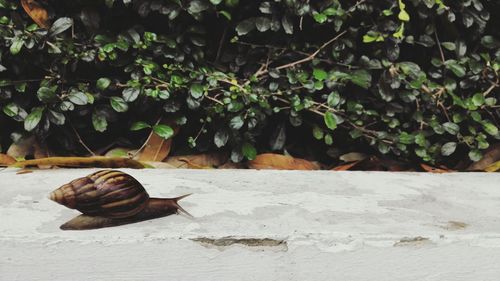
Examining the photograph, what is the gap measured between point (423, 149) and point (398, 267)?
85 centimetres

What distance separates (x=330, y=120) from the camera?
86.2 inches

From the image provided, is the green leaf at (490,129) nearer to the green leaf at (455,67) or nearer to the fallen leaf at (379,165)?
the green leaf at (455,67)

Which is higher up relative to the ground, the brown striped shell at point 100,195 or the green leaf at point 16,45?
the green leaf at point 16,45

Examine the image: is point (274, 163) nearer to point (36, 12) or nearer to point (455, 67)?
point (455, 67)

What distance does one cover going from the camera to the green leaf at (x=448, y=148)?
2256mm

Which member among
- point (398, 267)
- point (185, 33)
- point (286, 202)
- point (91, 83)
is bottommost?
point (398, 267)

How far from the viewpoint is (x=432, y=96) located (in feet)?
7.41

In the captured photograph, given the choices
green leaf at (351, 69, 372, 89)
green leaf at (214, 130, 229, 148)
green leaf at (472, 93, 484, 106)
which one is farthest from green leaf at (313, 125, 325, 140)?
green leaf at (472, 93, 484, 106)

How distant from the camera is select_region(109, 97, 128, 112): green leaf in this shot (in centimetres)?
214

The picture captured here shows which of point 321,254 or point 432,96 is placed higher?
point 432,96

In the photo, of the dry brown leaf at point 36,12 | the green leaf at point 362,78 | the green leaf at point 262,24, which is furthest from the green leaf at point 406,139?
the dry brown leaf at point 36,12

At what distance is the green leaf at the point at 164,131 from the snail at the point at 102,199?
0.62m

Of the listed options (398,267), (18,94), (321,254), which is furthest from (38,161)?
(398,267)

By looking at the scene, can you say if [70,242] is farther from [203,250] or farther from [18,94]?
[18,94]
